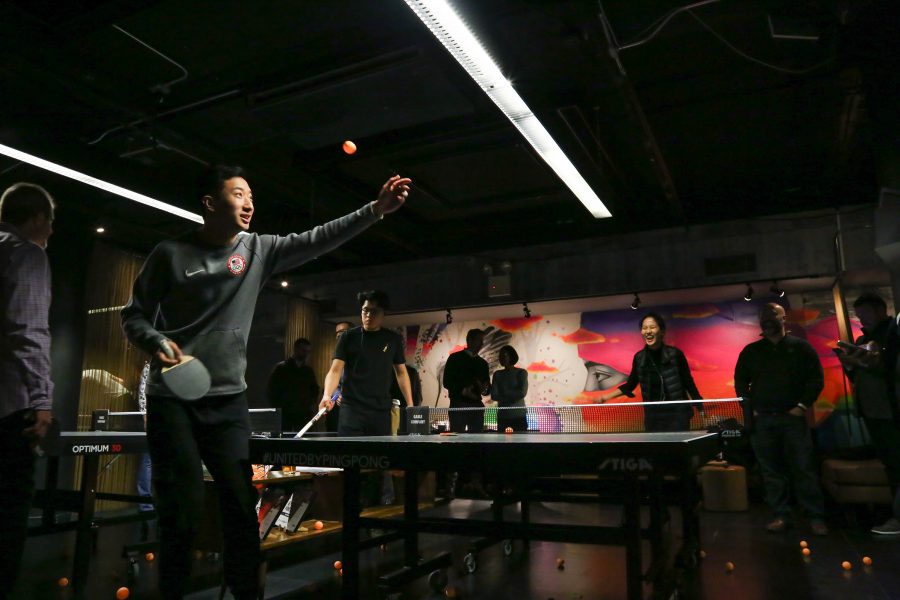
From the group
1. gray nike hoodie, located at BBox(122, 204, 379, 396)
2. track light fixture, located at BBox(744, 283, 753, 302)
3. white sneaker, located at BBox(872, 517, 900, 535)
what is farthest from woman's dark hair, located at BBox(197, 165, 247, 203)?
track light fixture, located at BBox(744, 283, 753, 302)

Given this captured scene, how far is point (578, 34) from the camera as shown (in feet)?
12.1

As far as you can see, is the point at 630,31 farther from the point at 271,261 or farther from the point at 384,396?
the point at 271,261

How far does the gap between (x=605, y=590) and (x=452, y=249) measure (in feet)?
20.8

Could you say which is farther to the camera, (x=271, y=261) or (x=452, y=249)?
(x=452, y=249)

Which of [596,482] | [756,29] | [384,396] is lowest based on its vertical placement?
[596,482]

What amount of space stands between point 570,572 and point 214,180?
9.54 feet

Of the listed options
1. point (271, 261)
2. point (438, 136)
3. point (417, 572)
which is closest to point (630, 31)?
point (438, 136)

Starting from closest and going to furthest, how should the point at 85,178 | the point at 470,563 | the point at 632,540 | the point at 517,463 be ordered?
the point at 517,463
the point at 632,540
the point at 470,563
the point at 85,178

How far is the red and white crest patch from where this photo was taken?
1.98 meters

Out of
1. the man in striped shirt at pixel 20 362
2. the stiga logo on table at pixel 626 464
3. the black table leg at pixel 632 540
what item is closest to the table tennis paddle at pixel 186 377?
the man in striped shirt at pixel 20 362

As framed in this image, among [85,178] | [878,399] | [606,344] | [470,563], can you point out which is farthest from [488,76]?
[606,344]

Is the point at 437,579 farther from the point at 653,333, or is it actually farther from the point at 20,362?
the point at 653,333

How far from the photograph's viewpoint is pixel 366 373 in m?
4.04

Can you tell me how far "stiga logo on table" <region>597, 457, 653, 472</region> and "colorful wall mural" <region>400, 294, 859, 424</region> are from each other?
650cm
